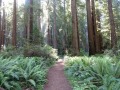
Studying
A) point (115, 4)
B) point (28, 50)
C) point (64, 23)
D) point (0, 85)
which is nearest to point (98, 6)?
point (115, 4)

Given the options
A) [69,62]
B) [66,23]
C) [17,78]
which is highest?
[66,23]

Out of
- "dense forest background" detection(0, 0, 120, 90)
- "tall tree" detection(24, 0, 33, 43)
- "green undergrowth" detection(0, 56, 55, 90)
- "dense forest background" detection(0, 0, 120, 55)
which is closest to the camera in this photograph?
"green undergrowth" detection(0, 56, 55, 90)

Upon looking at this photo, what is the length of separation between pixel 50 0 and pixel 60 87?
32.8 m

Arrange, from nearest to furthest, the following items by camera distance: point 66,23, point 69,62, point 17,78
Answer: point 17,78, point 69,62, point 66,23

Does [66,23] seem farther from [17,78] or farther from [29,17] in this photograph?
[17,78]

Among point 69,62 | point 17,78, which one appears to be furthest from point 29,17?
point 17,78

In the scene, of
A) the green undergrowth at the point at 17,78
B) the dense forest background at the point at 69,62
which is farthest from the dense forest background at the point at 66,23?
the green undergrowth at the point at 17,78

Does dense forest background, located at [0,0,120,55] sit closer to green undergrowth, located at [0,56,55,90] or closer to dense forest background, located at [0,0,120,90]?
dense forest background, located at [0,0,120,90]

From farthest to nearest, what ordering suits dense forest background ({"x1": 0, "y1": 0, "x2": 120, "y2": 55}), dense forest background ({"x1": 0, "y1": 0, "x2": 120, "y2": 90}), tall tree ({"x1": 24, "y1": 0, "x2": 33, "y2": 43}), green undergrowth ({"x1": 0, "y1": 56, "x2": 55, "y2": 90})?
tall tree ({"x1": 24, "y1": 0, "x2": 33, "y2": 43}) → dense forest background ({"x1": 0, "y1": 0, "x2": 120, "y2": 55}) → dense forest background ({"x1": 0, "y1": 0, "x2": 120, "y2": 90}) → green undergrowth ({"x1": 0, "y1": 56, "x2": 55, "y2": 90})

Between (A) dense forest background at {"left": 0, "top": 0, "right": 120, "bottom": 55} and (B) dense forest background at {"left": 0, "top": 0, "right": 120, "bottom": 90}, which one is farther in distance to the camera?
(A) dense forest background at {"left": 0, "top": 0, "right": 120, "bottom": 55}

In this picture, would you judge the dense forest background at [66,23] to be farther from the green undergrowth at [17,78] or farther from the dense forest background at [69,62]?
the green undergrowth at [17,78]

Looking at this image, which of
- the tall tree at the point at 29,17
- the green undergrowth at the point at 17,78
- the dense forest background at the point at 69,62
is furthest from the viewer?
the tall tree at the point at 29,17

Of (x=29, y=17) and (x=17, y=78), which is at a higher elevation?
(x=29, y=17)

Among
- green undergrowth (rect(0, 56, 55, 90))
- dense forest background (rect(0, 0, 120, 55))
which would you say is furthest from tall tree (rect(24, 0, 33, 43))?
green undergrowth (rect(0, 56, 55, 90))
